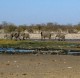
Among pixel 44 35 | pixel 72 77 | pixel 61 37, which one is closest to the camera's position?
pixel 72 77

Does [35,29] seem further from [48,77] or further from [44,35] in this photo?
[48,77]

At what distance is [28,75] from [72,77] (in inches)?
78.8

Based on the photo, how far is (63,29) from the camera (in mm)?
102500

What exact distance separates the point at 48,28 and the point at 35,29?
409 cm

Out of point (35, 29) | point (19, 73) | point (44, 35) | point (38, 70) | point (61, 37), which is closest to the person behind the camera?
point (19, 73)

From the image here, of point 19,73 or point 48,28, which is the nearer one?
point 19,73

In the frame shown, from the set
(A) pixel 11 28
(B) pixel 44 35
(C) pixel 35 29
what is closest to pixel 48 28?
(C) pixel 35 29

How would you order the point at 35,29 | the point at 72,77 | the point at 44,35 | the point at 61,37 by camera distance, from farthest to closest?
the point at 35,29 < the point at 44,35 < the point at 61,37 < the point at 72,77

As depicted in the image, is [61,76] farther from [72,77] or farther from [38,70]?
[38,70]

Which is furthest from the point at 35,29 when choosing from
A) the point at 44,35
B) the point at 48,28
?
the point at 44,35

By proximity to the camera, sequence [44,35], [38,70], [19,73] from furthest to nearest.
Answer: [44,35], [38,70], [19,73]

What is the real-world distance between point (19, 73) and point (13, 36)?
55094mm

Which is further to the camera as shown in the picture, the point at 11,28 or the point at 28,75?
the point at 11,28

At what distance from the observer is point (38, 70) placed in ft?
59.6
